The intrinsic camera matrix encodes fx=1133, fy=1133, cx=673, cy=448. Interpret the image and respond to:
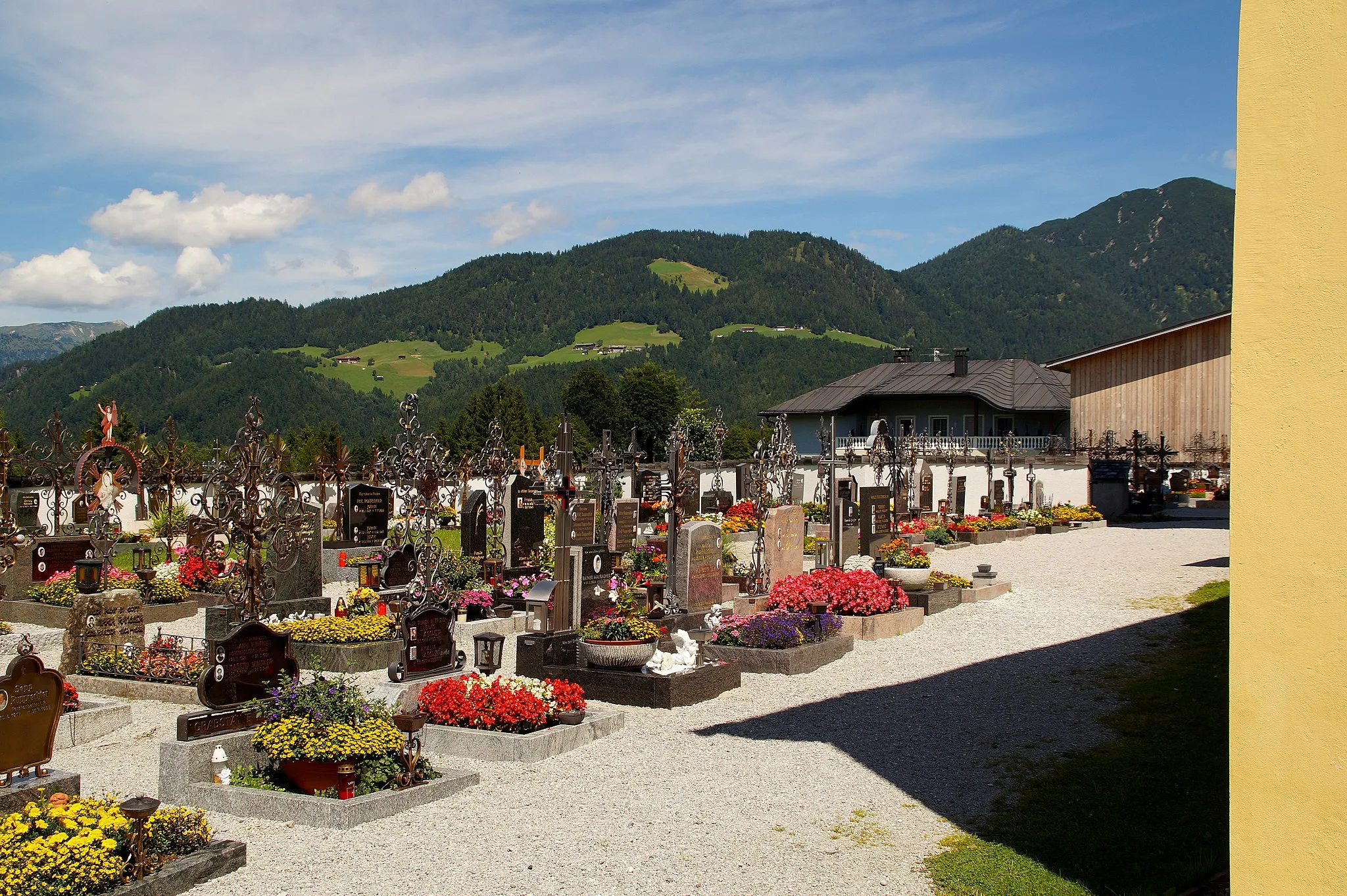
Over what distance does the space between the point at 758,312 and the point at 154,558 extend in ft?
411

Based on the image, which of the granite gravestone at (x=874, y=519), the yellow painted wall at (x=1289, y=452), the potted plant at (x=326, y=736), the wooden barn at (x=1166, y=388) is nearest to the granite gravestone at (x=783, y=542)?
the granite gravestone at (x=874, y=519)

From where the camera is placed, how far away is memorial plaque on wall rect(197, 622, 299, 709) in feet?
30.5

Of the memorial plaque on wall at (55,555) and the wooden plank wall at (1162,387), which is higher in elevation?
the wooden plank wall at (1162,387)

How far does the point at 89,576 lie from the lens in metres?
12.9

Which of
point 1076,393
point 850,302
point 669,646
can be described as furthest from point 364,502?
point 850,302

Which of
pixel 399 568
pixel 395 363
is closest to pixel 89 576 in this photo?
pixel 399 568

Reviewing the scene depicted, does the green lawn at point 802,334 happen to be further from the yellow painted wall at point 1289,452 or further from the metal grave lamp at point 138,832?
the yellow painted wall at point 1289,452

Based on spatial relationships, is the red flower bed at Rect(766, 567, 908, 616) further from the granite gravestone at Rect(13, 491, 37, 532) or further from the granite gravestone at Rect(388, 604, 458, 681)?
the granite gravestone at Rect(13, 491, 37, 532)

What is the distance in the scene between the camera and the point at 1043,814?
8047 mm

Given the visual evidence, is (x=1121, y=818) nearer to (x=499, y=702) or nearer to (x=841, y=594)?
(x=499, y=702)

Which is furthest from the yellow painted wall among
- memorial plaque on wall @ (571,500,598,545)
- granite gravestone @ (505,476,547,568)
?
memorial plaque on wall @ (571,500,598,545)

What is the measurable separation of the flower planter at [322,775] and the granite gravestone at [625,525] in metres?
14.8

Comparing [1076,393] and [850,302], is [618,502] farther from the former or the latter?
[850,302]

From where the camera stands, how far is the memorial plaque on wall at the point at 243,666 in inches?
365
